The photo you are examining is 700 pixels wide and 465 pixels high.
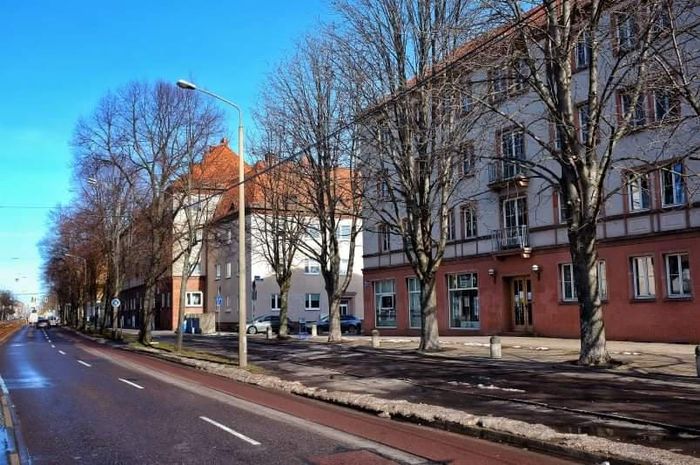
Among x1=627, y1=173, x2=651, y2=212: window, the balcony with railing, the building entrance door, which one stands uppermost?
the balcony with railing

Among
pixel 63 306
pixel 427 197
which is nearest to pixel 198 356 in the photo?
pixel 427 197

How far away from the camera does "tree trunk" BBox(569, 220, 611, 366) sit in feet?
57.7

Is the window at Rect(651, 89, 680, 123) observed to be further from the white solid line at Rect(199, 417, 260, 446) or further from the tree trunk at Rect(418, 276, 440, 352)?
the white solid line at Rect(199, 417, 260, 446)

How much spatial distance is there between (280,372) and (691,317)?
15.0 m

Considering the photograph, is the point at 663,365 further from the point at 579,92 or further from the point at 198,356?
the point at 198,356

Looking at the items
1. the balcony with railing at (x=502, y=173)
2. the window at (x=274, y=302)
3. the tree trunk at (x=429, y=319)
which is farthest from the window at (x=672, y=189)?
the window at (x=274, y=302)

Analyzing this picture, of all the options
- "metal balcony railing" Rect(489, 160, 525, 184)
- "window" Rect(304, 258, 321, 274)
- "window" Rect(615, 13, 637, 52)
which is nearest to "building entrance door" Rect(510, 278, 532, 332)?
"metal balcony railing" Rect(489, 160, 525, 184)

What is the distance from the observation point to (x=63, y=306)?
12050 centimetres

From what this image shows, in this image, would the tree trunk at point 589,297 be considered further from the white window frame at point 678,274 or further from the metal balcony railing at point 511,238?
the metal balcony railing at point 511,238

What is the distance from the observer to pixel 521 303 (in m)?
32.2

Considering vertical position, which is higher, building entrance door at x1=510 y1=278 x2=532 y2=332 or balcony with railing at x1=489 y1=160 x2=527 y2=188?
balcony with railing at x1=489 y1=160 x2=527 y2=188

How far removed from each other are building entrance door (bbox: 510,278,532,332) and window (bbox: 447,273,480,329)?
7.55 ft

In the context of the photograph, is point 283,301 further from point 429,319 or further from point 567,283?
point 567,283

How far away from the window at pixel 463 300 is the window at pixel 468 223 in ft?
7.10
